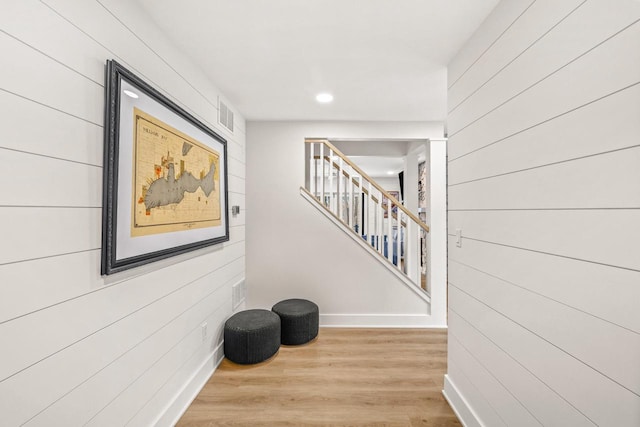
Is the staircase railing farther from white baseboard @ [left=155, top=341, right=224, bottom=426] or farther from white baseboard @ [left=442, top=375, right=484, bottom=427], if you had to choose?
white baseboard @ [left=155, top=341, right=224, bottom=426]

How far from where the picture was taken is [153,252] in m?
1.56

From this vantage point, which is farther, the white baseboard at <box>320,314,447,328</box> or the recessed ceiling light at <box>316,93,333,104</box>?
the white baseboard at <box>320,314,447,328</box>

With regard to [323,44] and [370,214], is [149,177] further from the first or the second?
[370,214]

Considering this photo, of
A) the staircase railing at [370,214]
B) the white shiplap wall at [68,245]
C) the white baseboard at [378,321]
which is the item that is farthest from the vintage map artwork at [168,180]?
the white baseboard at [378,321]

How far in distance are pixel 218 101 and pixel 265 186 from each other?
3.87 feet

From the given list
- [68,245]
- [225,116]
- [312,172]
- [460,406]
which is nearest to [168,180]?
[68,245]

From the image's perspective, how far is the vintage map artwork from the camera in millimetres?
1467

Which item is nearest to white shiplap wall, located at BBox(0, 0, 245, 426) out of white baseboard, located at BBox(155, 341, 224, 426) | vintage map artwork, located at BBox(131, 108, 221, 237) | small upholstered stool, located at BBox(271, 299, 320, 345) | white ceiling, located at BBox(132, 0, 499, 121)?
white baseboard, located at BBox(155, 341, 224, 426)

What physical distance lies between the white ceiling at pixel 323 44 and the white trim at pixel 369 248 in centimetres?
114

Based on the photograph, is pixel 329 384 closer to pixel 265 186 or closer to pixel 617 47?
pixel 265 186

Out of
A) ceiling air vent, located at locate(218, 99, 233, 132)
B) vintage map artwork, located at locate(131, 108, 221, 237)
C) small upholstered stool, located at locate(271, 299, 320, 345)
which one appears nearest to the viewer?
vintage map artwork, located at locate(131, 108, 221, 237)

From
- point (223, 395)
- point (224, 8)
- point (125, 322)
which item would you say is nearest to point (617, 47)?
point (224, 8)

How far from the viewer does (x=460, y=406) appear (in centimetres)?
190

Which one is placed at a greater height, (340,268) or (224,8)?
(224,8)
